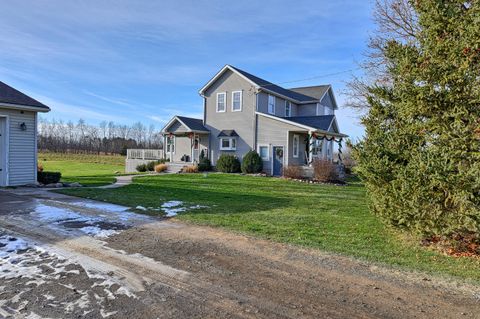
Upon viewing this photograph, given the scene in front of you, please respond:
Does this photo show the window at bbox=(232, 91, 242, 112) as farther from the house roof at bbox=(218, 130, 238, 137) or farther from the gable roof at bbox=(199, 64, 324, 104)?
the house roof at bbox=(218, 130, 238, 137)

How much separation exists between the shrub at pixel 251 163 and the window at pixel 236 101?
157 inches

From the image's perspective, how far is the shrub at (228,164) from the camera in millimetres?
24552

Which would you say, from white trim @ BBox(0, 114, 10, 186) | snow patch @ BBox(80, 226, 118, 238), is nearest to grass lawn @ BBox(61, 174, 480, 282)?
snow patch @ BBox(80, 226, 118, 238)

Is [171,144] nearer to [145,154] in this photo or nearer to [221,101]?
[145,154]

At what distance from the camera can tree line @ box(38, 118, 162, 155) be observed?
70.6 m

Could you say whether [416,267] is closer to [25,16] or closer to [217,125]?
[25,16]

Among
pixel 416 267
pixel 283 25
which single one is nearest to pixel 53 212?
pixel 416 267

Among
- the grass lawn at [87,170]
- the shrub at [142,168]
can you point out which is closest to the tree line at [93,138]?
the grass lawn at [87,170]

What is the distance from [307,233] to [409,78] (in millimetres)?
3386

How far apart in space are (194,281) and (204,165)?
71.7 ft

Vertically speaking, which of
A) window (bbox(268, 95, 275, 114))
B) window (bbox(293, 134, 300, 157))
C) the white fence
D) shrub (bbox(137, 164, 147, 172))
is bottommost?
shrub (bbox(137, 164, 147, 172))

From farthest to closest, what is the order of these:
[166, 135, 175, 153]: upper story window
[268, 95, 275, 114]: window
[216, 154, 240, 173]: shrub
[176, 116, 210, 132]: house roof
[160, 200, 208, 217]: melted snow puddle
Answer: [166, 135, 175, 153]: upper story window → [268, 95, 275, 114]: window → [176, 116, 210, 132]: house roof → [216, 154, 240, 173]: shrub → [160, 200, 208, 217]: melted snow puddle

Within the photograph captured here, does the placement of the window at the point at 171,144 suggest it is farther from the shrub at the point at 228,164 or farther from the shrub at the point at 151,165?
the shrub at the point at 228,164

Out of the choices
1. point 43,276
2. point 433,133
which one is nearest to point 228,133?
point 433,133
